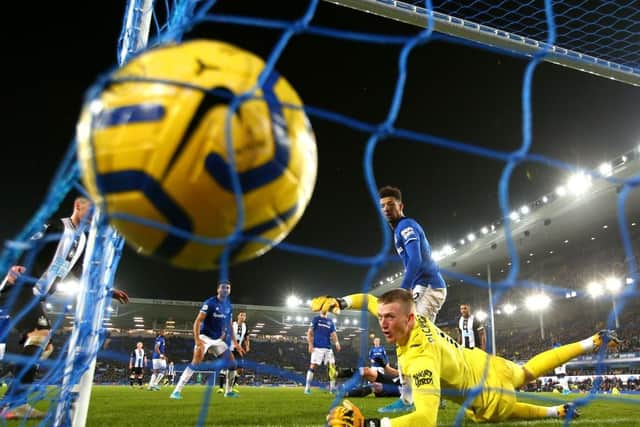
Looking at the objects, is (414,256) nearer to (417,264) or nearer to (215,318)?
(417,264)

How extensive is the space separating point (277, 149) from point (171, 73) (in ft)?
1.41

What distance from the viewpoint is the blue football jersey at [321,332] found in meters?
11.7

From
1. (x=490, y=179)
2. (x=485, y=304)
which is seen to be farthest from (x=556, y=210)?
(x=485, y=304)

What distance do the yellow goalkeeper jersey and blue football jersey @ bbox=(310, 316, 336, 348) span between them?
8.08 m

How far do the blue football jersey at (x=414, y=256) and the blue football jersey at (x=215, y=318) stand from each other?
480cm

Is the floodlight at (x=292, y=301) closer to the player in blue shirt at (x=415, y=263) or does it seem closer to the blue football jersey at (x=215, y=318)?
the blue football jersey at (x=215, y=318)

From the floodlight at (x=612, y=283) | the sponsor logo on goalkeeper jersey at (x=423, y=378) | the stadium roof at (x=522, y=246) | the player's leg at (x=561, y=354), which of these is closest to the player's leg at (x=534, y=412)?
the player's leg at (x=561, y=354)

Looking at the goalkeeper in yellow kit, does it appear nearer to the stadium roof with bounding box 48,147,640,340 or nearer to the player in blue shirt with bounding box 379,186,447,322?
the player in blue shirt with bounding box 379,186,447,322

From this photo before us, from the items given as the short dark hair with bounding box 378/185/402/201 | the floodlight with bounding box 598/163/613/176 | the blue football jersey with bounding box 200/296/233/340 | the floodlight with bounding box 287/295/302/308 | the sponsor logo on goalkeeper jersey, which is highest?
the floodlight with bounding box 598/163/613/176

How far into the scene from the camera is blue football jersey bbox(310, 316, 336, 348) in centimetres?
1174

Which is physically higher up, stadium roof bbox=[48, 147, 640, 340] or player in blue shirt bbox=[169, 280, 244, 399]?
stadium roof bbox=[48, 147, 640, 340]

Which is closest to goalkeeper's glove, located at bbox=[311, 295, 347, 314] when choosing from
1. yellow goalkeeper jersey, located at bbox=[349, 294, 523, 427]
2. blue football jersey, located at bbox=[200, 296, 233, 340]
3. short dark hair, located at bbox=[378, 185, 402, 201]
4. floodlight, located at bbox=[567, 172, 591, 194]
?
yellow goalkeeper jersey, located at bbox=[349, 294, 523, 427]

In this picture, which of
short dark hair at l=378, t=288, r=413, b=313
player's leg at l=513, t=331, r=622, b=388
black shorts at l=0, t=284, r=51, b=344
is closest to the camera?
short dark hair at l=378, t=288, r=413, b=313

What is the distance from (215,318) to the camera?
8320 mm
